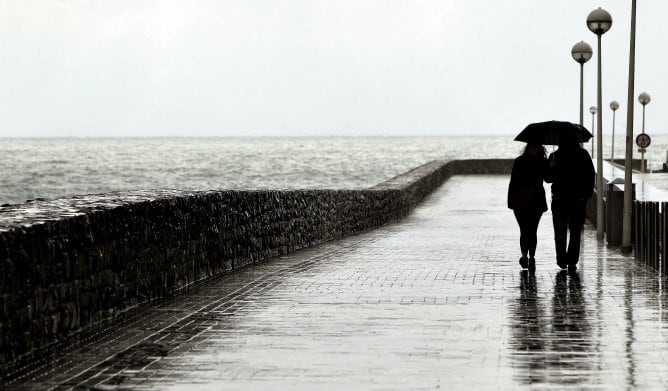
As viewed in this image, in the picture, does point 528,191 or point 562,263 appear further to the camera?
point 528,191

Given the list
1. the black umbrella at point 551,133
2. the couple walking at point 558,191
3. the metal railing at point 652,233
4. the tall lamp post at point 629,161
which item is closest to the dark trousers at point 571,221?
the couple walking at point 558,191

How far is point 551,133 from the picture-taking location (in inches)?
596

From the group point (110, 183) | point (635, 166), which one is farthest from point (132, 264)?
point (110, 183)

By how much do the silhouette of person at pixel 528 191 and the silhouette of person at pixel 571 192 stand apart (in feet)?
0.80

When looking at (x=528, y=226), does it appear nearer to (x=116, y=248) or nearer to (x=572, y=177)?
(x=572, y=177)

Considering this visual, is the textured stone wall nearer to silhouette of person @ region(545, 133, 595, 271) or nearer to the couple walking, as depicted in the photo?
the couple walking

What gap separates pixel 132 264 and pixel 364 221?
44.1 ft

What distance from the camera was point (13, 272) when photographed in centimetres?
801

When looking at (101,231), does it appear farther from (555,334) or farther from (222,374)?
(555,334)

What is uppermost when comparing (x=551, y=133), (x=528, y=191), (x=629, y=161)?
(x=551, y=133)

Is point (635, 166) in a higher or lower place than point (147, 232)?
lower

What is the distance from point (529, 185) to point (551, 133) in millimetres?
866

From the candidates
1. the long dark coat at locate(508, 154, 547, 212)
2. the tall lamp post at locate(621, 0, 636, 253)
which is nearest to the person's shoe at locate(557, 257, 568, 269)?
the long dark coat at locate(508, 154, 547, 212)

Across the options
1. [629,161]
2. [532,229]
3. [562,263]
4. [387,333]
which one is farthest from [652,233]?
[387,333]
